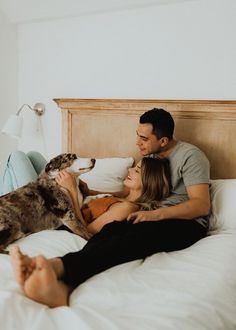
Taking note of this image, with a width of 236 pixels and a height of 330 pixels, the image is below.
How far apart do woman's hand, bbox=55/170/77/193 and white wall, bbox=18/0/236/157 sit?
0.97m

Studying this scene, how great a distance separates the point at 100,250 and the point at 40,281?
1.13 ft

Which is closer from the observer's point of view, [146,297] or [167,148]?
[146,297]

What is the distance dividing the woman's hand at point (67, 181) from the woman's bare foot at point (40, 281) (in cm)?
Answer: 84

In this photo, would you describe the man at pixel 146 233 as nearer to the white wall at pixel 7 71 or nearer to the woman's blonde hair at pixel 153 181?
the woman's blonde hair at pixel 153 181

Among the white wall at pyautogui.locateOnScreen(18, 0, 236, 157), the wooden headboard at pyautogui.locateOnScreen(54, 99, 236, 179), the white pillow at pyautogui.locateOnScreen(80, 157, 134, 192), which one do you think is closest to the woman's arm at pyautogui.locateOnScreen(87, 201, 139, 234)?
the white pillow at pyautogui.locateOnScreen(80, 157, 134, 192)

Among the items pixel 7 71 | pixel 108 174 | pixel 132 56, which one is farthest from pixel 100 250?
pixel 7 71

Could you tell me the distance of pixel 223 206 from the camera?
7.08ft

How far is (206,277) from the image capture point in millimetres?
1421

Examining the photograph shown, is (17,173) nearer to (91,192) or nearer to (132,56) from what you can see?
(91,192)

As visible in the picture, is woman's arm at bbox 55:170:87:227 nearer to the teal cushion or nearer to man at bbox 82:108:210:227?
man at bbox 82:108:210:227

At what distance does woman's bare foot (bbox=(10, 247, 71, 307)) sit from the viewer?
3.99 feet

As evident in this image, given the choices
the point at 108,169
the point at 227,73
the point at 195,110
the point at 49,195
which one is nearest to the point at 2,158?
the point at 108,169

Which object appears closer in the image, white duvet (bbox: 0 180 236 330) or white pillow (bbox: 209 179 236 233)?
white duvet (bbox: 0 180 236 330)

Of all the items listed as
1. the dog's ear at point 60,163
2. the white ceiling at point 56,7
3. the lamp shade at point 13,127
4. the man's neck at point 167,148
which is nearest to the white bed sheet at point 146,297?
the dog's ear at point 60,163
